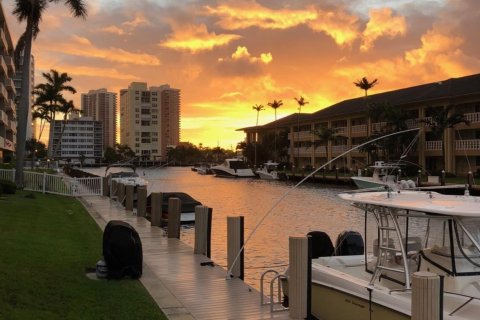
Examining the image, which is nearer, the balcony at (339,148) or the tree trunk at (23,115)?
the tree trunk at (23,115)

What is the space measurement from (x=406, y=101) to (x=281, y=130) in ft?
136

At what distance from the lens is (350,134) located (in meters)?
80.2

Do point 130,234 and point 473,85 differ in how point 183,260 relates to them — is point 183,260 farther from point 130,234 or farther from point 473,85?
point 473,85

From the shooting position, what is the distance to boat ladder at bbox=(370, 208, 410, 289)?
27.7 ft

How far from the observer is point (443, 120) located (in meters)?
56.1

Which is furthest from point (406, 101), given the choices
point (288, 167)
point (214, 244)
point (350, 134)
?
point (214, 244)

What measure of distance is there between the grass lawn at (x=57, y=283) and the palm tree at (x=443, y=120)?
1805 inches

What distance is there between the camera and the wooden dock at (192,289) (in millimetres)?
9594

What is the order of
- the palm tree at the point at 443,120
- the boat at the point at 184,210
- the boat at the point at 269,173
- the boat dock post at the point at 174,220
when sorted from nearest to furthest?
the boat dock post at the point at 174,220 < the boat at the point at 184,210 < the palm tree at the point at 443,120 < the boat at the point at 269,173

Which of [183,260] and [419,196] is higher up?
[419,196]

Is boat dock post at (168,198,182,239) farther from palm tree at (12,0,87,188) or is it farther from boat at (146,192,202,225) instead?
palm tree at (12,0,87,188)

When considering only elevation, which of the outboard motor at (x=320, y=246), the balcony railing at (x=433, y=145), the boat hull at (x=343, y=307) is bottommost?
the boat hull at (x=343, y=307)

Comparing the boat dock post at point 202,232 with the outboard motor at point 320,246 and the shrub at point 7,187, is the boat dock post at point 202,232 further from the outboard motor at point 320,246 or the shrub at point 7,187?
the shrub at point 7,187

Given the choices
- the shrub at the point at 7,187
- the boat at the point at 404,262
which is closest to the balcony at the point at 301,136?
the shrub at the point at 7,187
